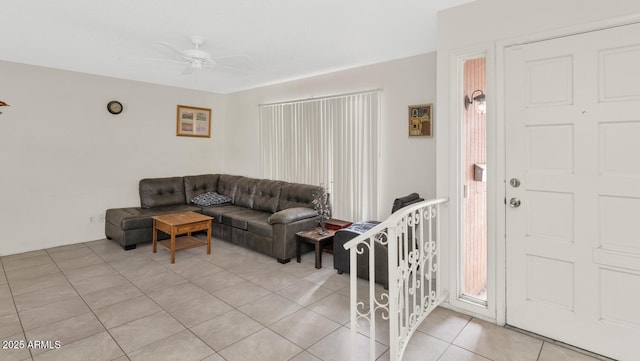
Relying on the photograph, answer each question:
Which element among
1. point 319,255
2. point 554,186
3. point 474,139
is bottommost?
point 319,255

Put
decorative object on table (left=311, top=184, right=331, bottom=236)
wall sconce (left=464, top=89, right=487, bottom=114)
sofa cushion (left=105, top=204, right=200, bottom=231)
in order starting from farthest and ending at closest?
sofa cushion (left=105, top=204, right=200, bottom=231) → decorative object on table (left=311, top=184, right=331, bottom=236) → wall sconce (left=464, top=89, right=487, bottom=114)

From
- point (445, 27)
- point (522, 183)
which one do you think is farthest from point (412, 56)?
point (522, 183)

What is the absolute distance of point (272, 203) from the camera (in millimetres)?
4961

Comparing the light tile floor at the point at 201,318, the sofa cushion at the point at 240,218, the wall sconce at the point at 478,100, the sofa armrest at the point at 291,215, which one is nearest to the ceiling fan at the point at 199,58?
the sofa armrest at the point at 291,215

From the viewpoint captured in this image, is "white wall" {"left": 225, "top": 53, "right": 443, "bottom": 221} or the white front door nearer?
the white front door

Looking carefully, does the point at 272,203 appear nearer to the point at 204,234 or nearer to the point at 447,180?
the point at 204,234

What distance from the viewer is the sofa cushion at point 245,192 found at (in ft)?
17.6

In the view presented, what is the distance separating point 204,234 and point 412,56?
4069 mm

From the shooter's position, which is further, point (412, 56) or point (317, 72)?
point (317, 72)

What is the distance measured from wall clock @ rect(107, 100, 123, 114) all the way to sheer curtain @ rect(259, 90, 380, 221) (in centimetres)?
229

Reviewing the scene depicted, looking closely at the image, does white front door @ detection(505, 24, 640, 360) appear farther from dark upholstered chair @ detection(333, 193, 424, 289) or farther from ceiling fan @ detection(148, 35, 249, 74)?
ceiling fan @ detection(148, 35, 249, 74)

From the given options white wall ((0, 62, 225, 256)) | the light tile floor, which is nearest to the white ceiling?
white wall ((0, 62, 225, 256))

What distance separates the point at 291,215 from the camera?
13.3 ft

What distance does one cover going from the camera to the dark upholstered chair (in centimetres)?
324
